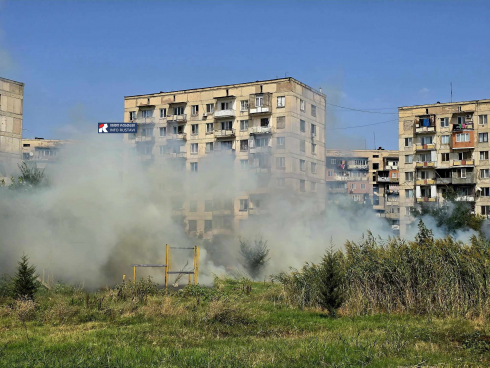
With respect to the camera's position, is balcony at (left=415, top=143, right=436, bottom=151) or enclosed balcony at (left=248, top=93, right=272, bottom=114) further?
balcony at (left=415, top=143, right=436, bottom=151)

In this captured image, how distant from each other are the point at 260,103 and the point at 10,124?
24267 millimetres

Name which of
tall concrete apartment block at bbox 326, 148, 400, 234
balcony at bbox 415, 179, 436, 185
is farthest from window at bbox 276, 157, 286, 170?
tall concrete apartment block at bbox 326, 148, 400, 234

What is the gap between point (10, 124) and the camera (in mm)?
51125

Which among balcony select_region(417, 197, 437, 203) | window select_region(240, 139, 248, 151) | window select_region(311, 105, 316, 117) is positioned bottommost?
balcony select_region(417, 197, 437, 203)

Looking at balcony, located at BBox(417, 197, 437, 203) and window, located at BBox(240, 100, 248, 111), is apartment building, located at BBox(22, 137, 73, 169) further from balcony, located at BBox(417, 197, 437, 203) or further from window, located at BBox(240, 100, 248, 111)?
balcony, located at BBox(417, 197, 437, 203)

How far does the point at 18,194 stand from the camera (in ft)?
98.3

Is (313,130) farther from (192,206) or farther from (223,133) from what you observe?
(192,206)

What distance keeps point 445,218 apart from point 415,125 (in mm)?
16202

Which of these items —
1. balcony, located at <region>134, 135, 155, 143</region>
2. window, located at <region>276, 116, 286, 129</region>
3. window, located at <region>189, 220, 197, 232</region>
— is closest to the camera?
window, located at <region>189, 220, 197, 232</region>

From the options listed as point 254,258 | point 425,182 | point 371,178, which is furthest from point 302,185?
point 371,178

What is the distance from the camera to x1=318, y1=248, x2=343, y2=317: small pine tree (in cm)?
1805

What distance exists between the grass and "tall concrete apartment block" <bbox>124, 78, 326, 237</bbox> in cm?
2620

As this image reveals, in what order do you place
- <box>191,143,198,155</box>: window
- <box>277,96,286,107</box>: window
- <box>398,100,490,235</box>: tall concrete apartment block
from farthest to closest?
<box>398,100,490,235</box>: tall concrete apartment block → <box>191,143,198,155</box>: window → <box>277,96,286,107</box>: window

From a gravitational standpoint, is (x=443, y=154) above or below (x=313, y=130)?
below
